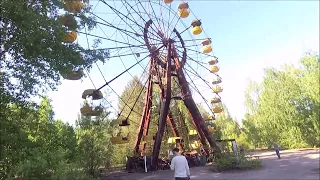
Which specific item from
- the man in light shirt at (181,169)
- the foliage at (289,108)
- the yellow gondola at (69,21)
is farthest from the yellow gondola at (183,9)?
the foliage at (289,108)

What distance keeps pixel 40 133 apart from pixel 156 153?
6.52 meters

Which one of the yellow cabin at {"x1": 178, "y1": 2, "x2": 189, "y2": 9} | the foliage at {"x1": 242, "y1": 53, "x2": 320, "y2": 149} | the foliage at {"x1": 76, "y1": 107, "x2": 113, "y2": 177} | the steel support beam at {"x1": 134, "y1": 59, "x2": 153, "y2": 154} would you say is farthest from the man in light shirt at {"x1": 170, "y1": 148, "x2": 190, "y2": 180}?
the foliage at {"x1": 242, "y1": 53, "x2": 320, "y2": 149}

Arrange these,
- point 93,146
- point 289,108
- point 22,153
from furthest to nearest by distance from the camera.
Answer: point 289,108, point 93,146, point 22,153

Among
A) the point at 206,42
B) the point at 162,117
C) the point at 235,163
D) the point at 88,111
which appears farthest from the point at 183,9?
the point at 235,163

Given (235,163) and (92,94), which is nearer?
(235,163)

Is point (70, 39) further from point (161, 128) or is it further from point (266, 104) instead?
point (266, 104)

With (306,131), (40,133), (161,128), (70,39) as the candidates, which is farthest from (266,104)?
(70,39)

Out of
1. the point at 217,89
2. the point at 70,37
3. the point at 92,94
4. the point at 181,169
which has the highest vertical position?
the point at 217,89

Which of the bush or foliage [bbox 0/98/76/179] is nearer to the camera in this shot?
foliage [bbox 0/98/76/179]

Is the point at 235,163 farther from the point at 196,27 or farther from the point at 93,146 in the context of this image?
the point at 196,27

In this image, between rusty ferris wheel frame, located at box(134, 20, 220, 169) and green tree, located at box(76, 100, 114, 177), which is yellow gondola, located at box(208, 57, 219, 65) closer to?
rusty ferris wheel frame, located at box(134, 20, 220, 169)

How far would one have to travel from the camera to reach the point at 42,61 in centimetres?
739

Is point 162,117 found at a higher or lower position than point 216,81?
lower

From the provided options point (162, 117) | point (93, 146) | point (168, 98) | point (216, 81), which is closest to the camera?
point (93, 146)
